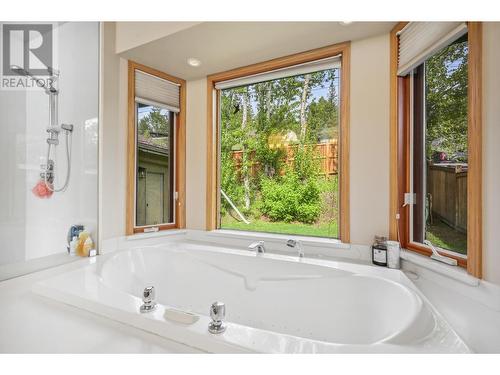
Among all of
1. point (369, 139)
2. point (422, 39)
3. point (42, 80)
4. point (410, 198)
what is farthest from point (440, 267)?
point (42, 80)

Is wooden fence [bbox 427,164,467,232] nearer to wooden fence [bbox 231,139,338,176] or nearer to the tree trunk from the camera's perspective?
wooden fence [bbox 231,139,338,176]

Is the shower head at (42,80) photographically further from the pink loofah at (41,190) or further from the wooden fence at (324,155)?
the wooden fence at (324,155)

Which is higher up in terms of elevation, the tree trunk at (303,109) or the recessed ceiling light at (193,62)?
the recessed ceiling light at (193,62)

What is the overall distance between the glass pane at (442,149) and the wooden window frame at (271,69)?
44cm

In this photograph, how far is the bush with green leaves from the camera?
7.25 ft

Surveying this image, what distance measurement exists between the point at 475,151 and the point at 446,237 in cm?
59

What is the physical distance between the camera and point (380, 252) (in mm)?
1698

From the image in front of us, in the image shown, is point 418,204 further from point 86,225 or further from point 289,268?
point 86,225

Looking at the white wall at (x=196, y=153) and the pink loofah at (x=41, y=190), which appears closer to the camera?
the pink loofah at (x=41, y=190)

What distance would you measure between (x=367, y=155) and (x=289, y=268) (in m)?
0.99

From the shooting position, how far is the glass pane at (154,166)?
2461 mm

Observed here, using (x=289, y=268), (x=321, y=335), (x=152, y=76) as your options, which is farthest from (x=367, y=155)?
(x=152, y=76)

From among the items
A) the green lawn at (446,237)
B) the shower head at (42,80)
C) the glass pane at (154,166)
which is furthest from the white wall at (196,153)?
the green lawn at (446,237)

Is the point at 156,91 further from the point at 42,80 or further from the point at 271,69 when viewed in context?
the point at 271,69
